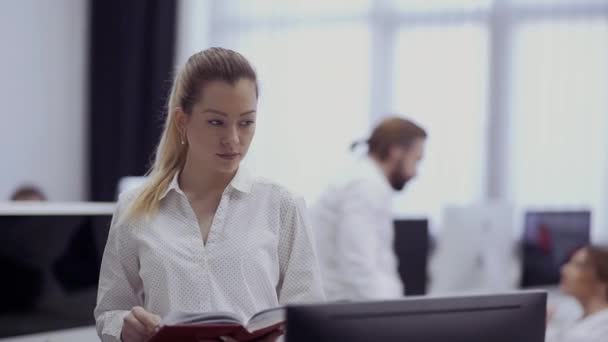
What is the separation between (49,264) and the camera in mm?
2232

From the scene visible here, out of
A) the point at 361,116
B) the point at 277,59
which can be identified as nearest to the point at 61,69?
the point at 277,59

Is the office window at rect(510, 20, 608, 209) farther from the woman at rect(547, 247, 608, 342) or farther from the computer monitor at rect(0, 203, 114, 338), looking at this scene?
the computer monitor at rect(0, 203, 114, 338)

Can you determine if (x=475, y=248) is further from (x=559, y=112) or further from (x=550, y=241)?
(x=559, y=112)

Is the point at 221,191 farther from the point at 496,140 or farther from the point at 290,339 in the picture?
the point at 496,140

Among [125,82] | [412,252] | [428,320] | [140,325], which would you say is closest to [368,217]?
[412,252]

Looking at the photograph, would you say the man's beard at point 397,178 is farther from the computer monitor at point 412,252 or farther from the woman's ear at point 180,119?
the woman's ear at point 180,119

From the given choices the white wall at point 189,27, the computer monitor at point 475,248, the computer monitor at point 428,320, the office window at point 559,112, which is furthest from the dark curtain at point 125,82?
the computer monitor at point 428,320

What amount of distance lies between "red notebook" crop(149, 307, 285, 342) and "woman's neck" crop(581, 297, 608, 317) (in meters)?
1.71

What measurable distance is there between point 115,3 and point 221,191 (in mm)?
4418

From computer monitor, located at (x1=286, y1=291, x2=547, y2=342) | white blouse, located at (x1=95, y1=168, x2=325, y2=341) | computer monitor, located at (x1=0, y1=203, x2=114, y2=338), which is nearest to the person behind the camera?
computer monitor, located at (x1=286, y1=291, x2=547, y2=342)

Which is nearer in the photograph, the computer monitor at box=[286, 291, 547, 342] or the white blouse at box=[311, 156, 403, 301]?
the computer monitor at box=[286, 291, 547, 342]

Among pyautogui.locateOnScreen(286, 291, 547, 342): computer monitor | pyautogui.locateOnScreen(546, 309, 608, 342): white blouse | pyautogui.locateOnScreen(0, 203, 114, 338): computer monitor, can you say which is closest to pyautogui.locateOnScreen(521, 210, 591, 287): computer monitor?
pyautogui.locateOnScreen(546, 309, 608, 342): white blouse

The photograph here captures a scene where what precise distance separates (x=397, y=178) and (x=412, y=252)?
339mm

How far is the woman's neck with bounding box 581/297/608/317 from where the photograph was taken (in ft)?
9.26
